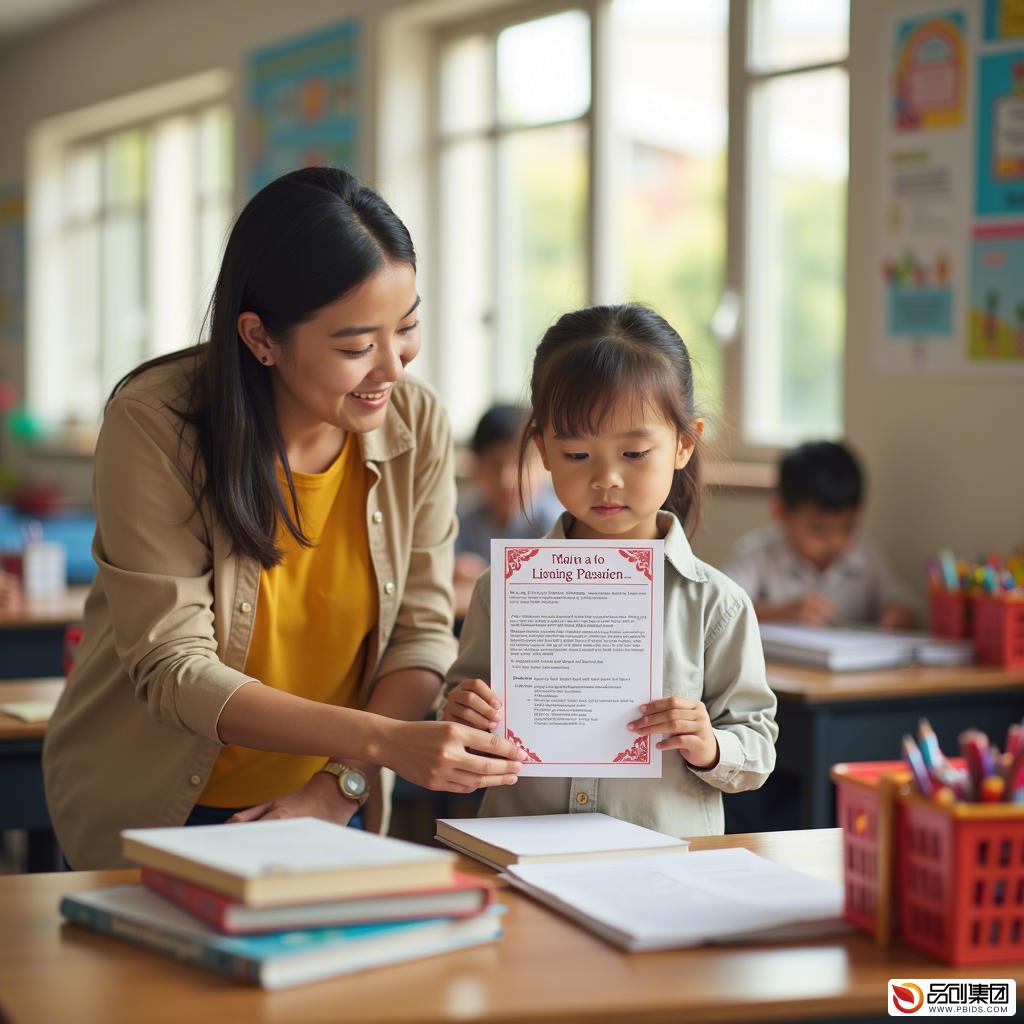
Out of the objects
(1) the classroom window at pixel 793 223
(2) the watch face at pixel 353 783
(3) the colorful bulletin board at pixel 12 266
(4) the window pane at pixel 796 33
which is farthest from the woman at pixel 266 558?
(3) the colorful bulletin board at pixel 12 266

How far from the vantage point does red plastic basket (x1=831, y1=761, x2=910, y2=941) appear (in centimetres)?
127

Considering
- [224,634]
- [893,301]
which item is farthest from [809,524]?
[224,634]

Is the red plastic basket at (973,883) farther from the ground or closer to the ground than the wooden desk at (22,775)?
farther from the ground

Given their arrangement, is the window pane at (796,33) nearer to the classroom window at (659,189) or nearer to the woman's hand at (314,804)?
the classroom window at (659,189)

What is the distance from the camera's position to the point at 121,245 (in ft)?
28.2

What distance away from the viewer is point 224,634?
1.79 m

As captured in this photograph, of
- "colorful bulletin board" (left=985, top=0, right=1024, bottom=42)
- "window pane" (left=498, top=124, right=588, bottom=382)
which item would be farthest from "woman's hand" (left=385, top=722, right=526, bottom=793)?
"window pane" (left=498, top=124, right=588, bottom=382)

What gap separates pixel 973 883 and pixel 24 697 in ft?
5.98

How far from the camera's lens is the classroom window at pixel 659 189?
4.26 m

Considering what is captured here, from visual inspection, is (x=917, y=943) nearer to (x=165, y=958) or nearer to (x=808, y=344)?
(x=165, y=958)

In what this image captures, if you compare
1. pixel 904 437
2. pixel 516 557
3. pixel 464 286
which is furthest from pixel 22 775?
pixel 464 286

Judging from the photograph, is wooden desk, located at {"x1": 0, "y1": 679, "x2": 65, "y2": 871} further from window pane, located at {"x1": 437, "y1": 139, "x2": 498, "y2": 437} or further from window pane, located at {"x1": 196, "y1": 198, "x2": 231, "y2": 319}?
window pane, located at {"x1": 196, "y1": 198, "x2": 231, "y2": 319}

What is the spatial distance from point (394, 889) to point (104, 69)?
7605mm

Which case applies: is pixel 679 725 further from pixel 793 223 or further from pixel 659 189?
pixel 659 189
